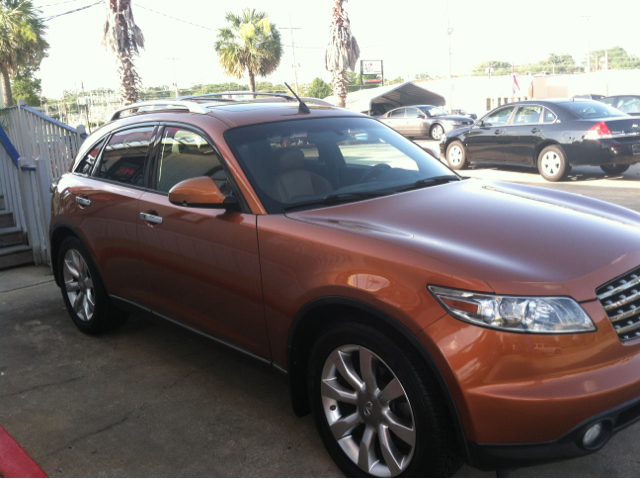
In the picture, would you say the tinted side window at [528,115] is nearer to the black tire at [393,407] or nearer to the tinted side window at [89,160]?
the tinted side window at [89,160]

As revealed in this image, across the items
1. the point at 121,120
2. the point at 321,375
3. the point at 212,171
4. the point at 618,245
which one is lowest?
the point at 321,375

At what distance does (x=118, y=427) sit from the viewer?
3566mm

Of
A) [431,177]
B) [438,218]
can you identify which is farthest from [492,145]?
[438,218]

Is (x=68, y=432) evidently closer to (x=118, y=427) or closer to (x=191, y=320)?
(x=118, y=427)

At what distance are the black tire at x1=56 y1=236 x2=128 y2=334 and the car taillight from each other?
31.1 ft

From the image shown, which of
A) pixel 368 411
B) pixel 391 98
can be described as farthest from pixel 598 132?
pixel 391 98

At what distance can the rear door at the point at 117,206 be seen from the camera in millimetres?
4195

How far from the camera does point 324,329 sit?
2893 millimetres

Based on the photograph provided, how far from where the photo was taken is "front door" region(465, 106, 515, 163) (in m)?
13.4

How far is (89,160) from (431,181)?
109 inches

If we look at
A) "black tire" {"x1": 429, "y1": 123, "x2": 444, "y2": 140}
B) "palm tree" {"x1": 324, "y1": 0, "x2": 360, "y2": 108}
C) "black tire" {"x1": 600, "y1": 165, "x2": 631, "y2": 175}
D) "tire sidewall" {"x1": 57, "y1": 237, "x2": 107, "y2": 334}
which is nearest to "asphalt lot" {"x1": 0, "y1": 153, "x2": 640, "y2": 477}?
"tire sidewall" {"x1": 57, "y1": 237, "x2": 107, "y2": 334}

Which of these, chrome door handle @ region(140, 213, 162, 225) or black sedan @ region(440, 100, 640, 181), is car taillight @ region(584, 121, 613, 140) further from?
chrome door handle @ region(140, 213, 162, 225)

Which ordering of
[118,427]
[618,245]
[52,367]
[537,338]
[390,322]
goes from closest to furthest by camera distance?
[537,338] → [390,322] → [618,245] → [118,427] → [52,367]

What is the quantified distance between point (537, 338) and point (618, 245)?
2.50 ft
